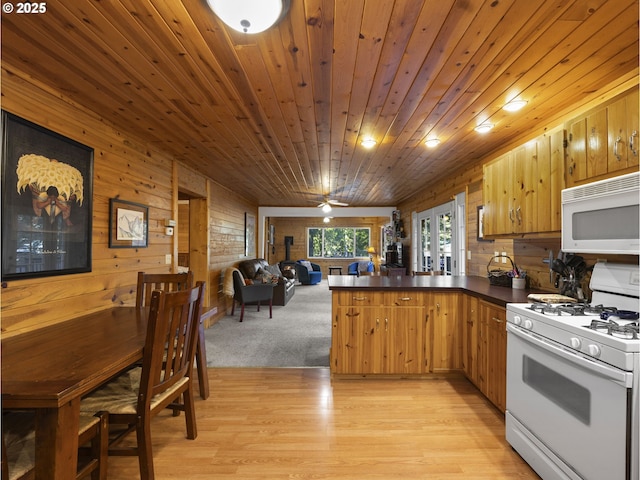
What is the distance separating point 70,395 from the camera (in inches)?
45.6

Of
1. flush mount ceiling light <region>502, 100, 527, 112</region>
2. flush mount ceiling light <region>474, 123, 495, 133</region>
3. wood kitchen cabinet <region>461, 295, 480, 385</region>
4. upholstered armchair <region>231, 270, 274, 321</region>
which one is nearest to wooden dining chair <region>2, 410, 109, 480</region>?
wood kitchen cabinet <region>461, 295, 480, 385</region>

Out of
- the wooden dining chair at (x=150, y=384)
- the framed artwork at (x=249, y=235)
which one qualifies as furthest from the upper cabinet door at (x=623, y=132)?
the framed artwork at (x=249, y=235)

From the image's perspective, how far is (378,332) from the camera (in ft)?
9.66

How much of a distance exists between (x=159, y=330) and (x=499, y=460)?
85.1 inches

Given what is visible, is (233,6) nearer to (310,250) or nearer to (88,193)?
(88,193)

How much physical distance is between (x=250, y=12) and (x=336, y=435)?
2.52 m

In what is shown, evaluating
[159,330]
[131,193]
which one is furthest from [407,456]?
[131,193]

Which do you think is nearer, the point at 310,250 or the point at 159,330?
the point at 159,330

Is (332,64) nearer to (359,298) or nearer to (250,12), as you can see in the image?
(250,12)

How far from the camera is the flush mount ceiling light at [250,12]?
1294mm

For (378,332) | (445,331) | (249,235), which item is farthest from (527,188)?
(249,235)

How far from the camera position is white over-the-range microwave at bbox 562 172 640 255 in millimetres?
1572

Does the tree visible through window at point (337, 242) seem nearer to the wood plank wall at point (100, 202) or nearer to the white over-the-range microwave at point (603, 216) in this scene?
the wood plank wall at point (100, 202)

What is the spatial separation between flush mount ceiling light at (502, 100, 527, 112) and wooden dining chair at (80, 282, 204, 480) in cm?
264
